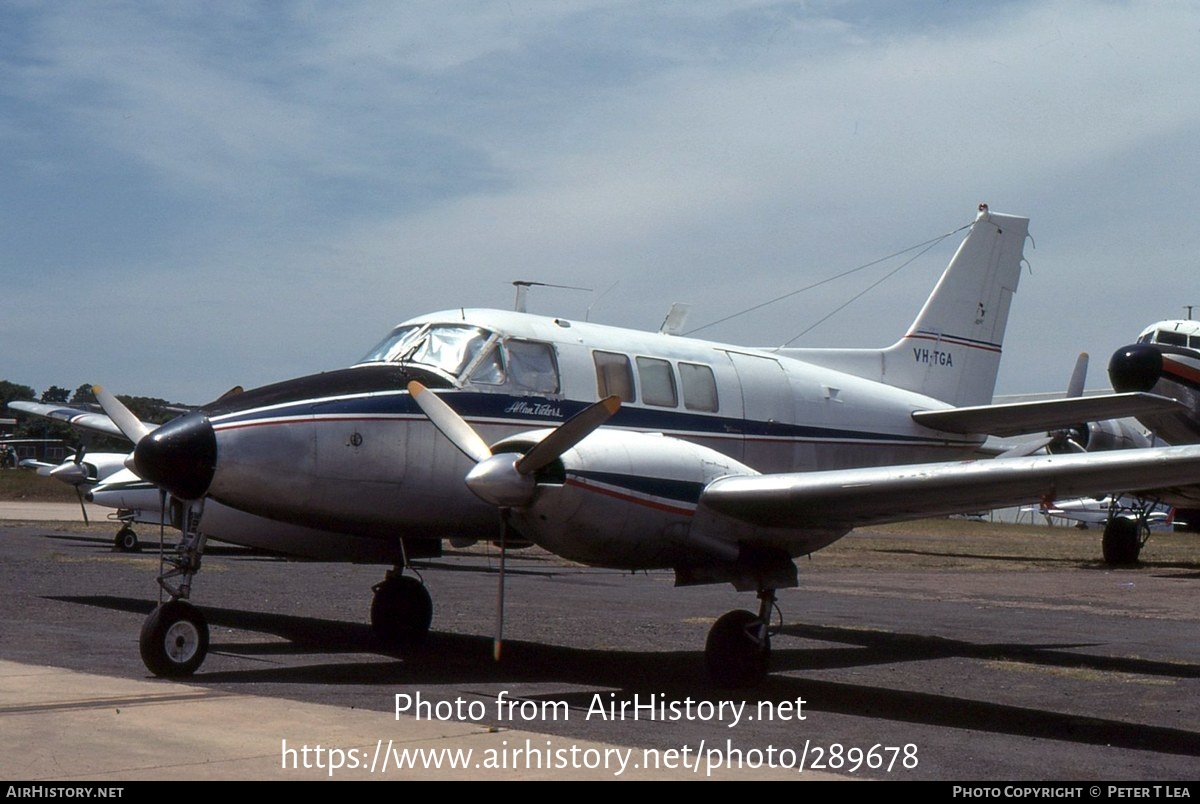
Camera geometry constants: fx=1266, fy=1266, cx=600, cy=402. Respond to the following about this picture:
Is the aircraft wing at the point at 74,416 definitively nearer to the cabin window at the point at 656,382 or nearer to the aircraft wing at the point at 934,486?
the cabin window at the point at 656,382

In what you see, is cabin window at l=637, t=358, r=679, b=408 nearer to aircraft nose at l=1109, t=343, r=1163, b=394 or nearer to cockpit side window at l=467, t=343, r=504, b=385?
cockpit side window at l=467, t=343, r=504, b=385

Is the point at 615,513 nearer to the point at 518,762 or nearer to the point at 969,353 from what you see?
the point at 518,762

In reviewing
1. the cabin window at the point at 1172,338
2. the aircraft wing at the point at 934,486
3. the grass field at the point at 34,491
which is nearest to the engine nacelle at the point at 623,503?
the aircraft wing at the point at 934,486

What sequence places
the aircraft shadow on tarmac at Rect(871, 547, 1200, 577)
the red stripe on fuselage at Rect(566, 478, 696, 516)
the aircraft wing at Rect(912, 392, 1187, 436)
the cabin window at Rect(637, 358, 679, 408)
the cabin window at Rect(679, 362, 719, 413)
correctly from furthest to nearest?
the aircraft shadow on tarmac at Rect(871, 547, 1200, 577), the aircraft wing at Rect(912, 392, 1187, 436), the cabin window at Rect(679, 362, 719, 413), the cabin window at Rect(637, 358, 679, 408), the red stripe on fuselage at Rect(566, 478, 696, 516)

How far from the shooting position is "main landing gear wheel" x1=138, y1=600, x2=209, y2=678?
9867mm

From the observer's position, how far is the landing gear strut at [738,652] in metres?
10.6

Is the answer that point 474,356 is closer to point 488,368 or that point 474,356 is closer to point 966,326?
point 488,368

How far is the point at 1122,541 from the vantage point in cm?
3078

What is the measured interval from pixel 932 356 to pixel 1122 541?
664 inches

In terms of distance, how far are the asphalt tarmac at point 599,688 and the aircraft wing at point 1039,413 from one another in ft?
8.22

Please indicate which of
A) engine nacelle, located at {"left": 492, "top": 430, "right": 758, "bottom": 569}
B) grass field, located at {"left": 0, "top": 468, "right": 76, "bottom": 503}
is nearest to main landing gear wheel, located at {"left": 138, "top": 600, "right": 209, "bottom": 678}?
engine nacelle, located at {"left": 492, "top": 430, "right": 758, "bottom": 569}

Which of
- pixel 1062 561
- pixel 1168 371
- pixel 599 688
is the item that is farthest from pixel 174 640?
pixel 1062 561

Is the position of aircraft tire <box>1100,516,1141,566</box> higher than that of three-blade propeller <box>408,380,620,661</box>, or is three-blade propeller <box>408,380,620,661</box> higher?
three-blade propeller <box>408,380,620,661</box>

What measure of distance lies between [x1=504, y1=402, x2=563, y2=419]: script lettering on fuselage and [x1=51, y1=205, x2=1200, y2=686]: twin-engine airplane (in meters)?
0.02
